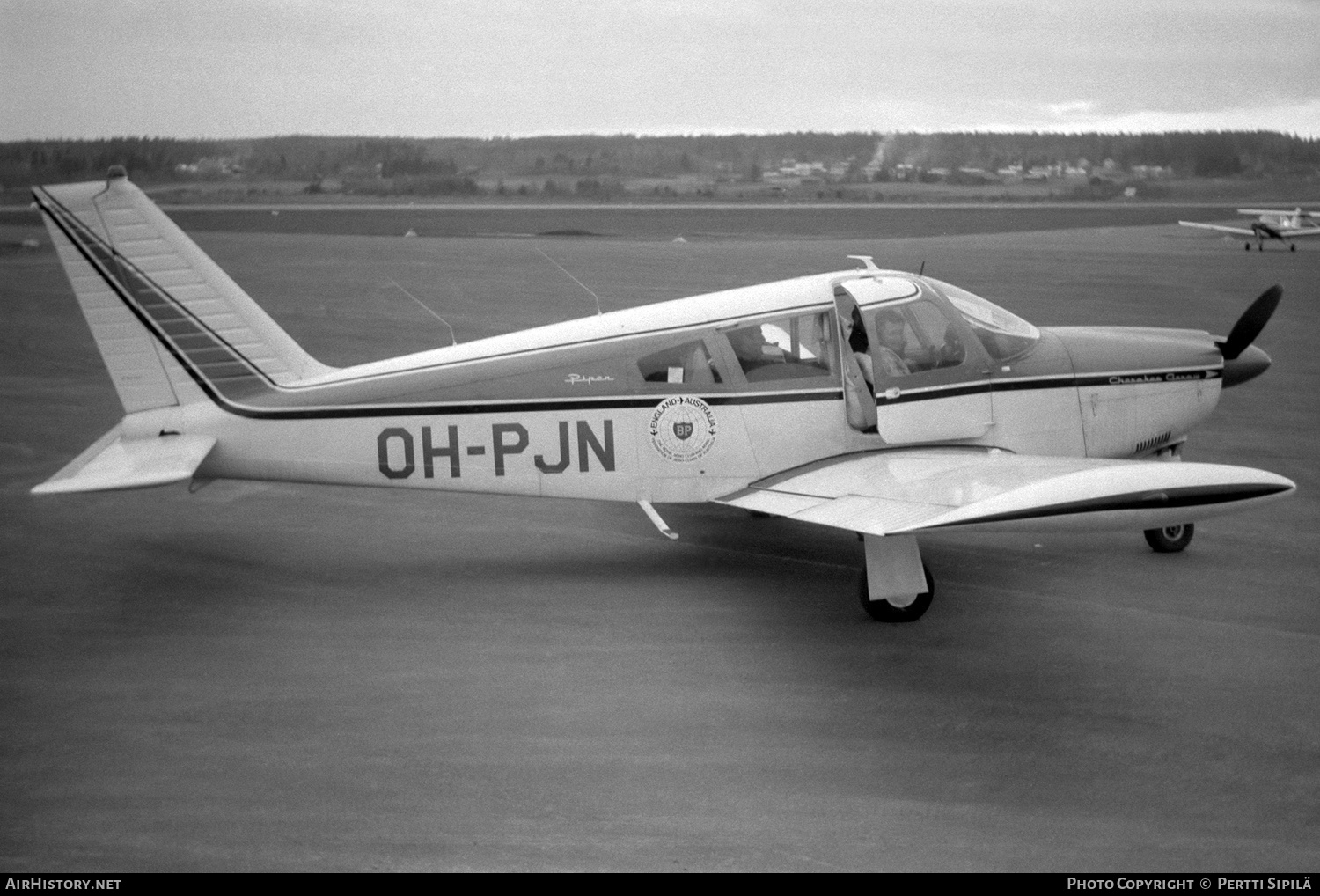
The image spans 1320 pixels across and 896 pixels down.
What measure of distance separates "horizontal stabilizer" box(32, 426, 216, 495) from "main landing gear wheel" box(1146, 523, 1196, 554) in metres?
6.99

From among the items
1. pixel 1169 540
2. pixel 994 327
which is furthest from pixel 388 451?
pixel 1169 540

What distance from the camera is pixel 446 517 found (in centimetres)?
1155

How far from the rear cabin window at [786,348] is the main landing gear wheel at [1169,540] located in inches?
114

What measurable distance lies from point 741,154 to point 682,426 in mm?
97839

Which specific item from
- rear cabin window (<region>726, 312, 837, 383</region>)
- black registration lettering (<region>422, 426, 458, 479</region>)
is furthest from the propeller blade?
black registration lettering (<region>422, 426, 458, 479</region>)

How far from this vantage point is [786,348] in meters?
9.57

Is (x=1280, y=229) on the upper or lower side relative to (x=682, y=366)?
lower

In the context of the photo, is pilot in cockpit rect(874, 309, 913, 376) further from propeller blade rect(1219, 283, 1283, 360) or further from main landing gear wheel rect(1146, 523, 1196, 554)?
propeller blade rect(1219, 283, 1283, 360)

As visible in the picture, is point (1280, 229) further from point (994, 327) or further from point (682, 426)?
point (682, 426)

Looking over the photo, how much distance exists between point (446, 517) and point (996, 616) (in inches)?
196

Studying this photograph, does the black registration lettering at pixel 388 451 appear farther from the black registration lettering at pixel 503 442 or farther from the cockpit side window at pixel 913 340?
the cockpit side window at pixel 913 340

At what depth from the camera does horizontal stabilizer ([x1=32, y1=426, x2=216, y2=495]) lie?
28.7 feet
